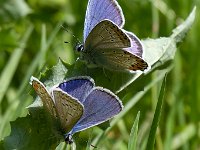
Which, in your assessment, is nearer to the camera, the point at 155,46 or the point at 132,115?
the point at 155,46

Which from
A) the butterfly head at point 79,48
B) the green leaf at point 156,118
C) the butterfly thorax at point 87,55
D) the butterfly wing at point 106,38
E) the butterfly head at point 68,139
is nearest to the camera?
the green leaf at point 156,118

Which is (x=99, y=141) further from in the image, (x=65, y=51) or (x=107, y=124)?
(x=65, y=51)

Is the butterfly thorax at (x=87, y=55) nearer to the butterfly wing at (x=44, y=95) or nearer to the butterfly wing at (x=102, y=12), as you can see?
the butterfly wing at (x=102, y=12)

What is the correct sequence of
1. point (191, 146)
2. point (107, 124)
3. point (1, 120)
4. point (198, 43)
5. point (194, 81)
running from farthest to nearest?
point (198, 43), point (194, 81), point (191, 146), point (1, 120), point (107, 124)

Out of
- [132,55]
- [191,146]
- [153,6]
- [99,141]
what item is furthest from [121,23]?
[153,6]

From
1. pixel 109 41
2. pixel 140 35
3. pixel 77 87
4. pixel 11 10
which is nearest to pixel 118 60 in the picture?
pixel 109 41

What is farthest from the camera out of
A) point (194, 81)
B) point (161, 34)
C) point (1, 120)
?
point (161, 34)

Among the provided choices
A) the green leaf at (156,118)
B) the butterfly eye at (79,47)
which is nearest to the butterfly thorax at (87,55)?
the butterfly eye at (79,47)

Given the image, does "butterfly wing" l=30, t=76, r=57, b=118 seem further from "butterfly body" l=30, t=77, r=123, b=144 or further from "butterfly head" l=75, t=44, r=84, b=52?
"butterfly head" l=75, t=44, r=84, b=52
